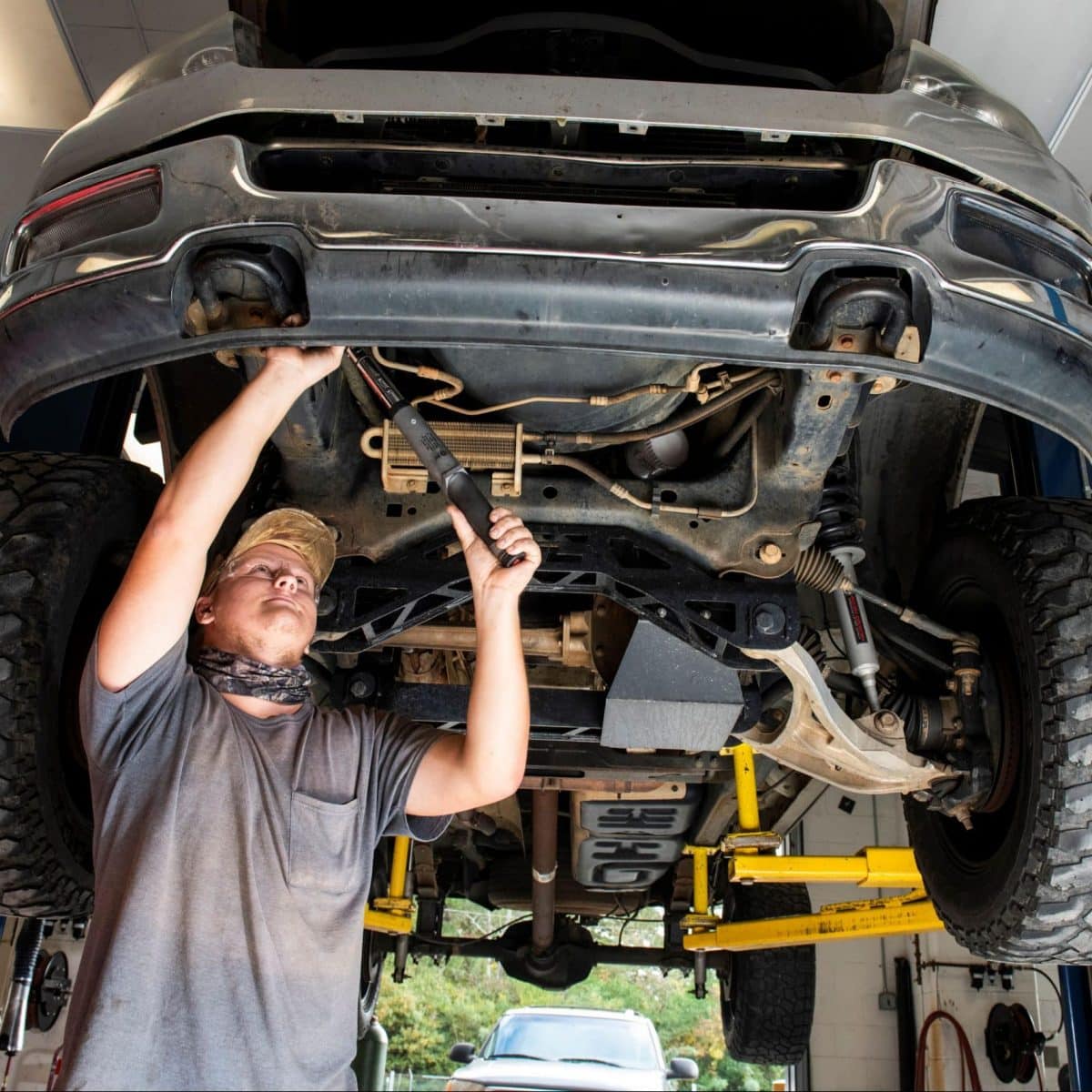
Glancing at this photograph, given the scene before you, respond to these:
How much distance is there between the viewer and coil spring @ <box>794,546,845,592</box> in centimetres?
245

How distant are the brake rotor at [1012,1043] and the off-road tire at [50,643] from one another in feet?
19.8

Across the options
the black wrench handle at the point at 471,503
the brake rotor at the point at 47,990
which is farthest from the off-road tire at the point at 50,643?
the brake rotor at the point at 47,990

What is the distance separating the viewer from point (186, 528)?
1.62 m

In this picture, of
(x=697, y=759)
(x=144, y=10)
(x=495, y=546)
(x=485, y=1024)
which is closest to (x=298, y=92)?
(x=495, y=546)

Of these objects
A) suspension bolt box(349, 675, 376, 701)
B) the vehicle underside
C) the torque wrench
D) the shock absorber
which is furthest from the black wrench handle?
suspension bolt box(349, 675, 376, 701)

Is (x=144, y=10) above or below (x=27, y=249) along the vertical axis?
above

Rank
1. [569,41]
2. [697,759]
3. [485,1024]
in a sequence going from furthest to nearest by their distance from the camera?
[485,1024] < [697,759] < [569,41]

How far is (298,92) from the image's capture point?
160cm

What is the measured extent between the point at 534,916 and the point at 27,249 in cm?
373

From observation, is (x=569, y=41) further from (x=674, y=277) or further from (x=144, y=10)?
(x=144, y=10)

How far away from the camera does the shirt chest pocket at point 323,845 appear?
1636 millimetres

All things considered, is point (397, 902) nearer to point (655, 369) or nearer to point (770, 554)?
point (770, 554)

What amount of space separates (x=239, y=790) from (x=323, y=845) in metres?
0.15

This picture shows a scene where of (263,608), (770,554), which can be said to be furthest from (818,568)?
(263,608)
